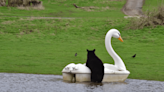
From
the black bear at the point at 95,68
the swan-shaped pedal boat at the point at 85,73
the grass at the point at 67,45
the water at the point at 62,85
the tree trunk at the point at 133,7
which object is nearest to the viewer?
the water at the point at 62,85

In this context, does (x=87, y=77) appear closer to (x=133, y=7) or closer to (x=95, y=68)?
(x=95, y=68)

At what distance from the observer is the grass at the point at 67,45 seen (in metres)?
18.9

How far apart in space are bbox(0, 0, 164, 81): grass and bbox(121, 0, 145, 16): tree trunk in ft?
44.4

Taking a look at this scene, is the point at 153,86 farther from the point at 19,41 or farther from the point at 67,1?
the point at 67,1

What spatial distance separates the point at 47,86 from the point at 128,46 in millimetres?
12929

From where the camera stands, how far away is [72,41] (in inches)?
1098

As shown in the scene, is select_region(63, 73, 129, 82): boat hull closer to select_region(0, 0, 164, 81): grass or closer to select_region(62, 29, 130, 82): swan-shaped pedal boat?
select_region(62, 29, 130, 82): swan-shaped pedal boat

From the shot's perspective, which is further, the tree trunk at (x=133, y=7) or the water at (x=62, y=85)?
the tree trunk at (x=133, y=7)

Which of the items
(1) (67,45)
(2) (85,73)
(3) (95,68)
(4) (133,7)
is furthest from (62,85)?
(4) (133,7)

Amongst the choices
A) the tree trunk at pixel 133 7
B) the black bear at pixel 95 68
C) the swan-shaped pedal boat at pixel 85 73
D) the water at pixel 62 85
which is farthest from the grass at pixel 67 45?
the tree trunk at pixel 133 7

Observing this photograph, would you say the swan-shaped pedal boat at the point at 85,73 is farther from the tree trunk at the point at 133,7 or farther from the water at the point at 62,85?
the tree trunk at the point at 133,7

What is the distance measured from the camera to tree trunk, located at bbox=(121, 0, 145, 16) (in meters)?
47.9

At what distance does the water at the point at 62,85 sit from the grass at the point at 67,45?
74.0 inches

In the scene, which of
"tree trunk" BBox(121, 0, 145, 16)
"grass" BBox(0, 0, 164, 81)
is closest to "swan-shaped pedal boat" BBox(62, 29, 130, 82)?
"grass" BBox(0, 0, 164, 81)
